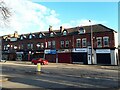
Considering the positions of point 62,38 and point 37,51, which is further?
point 37,51

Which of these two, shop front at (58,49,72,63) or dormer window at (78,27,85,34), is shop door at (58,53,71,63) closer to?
shop front at (58,49,72,63)

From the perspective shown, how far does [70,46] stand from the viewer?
49219 millimetres

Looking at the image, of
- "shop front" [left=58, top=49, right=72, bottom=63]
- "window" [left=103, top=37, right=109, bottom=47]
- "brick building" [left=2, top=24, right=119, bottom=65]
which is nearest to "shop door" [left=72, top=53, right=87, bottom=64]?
"brick building" [left=2, top=24, right=119, bottom=65]

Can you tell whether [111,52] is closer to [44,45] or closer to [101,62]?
[101,62]

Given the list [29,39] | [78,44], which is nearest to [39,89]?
[78,44]

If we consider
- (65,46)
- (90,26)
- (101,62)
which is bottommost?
(101,62)

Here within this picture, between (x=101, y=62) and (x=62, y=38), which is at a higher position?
(x=62, y=38)

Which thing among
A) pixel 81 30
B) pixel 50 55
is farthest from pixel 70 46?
pixel 50 55

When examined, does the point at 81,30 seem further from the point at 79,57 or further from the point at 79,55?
the point at 79,57

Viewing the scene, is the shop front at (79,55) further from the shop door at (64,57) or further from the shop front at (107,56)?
the shop front at (107,56)

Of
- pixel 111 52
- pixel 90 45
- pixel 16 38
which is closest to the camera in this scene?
pixel 111 52

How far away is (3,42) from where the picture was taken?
6869cm

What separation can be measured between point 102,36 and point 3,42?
121 feet

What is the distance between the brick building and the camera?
142 feet
